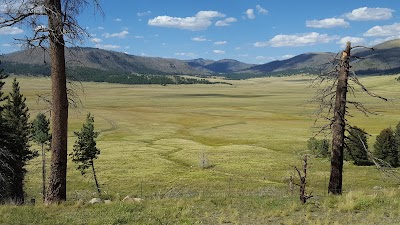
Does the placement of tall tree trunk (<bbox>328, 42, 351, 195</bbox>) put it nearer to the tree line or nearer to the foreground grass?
the foreground grass

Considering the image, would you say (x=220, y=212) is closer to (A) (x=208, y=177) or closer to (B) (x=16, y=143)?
(B) (x=16, y=143)

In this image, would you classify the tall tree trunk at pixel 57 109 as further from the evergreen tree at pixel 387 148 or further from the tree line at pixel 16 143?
the evergreen tree at pixel 387 148

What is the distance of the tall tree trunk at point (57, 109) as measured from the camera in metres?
13.3

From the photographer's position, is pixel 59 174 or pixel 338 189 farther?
pixel 338 189

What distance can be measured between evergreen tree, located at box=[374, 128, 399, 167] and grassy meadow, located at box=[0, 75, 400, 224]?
5153 millimetres

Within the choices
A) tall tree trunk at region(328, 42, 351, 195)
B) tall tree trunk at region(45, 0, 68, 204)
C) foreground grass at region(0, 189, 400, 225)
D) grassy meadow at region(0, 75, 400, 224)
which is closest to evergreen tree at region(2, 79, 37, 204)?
grassy meadow at region(0, 75, 400, 224)

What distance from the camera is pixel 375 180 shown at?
53.9 metres

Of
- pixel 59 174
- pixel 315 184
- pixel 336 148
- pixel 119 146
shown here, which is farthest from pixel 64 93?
pixel 119 146

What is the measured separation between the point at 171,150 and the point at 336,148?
64770 millimetres

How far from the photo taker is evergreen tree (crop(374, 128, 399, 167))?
219ft

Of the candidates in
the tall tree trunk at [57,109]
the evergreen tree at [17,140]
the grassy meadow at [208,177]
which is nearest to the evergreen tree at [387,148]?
the grassy meadow at [208,177]

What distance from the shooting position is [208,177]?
5491 centimetres

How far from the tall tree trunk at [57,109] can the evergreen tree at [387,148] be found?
64443 millimetres

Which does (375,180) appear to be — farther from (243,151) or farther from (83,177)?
(83,177)
